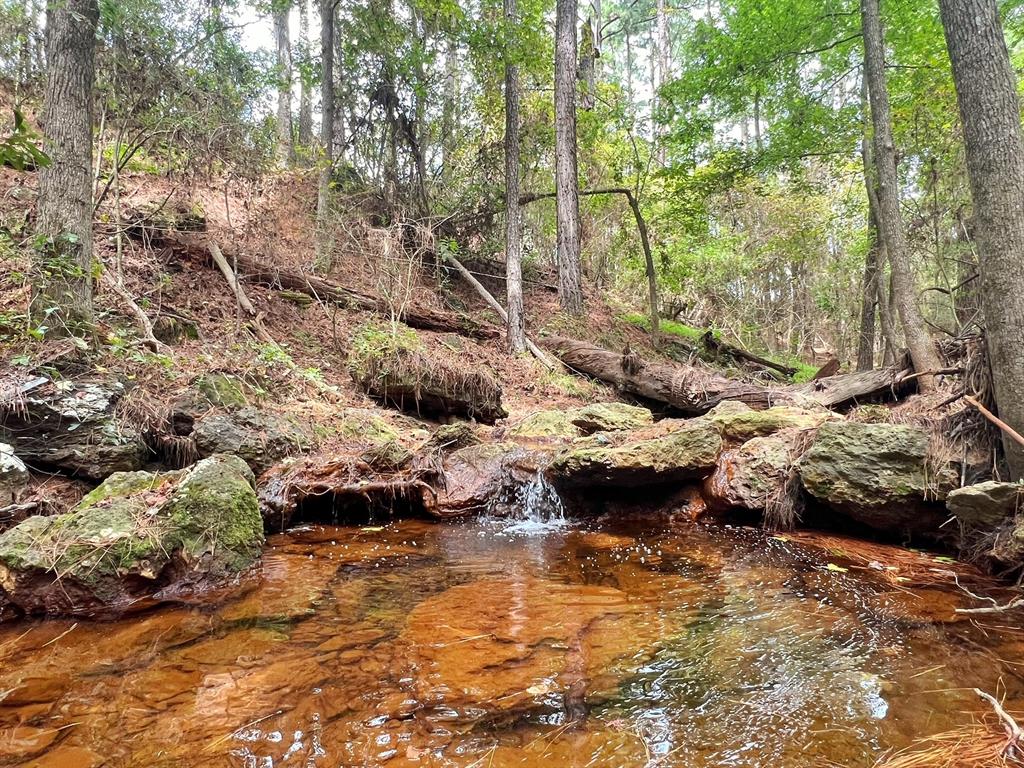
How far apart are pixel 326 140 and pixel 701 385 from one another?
9.35m

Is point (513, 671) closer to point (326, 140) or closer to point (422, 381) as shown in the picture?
point (422, 381)

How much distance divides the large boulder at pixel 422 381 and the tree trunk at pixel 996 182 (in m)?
5.89

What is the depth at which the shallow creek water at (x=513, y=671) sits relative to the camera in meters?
2.19

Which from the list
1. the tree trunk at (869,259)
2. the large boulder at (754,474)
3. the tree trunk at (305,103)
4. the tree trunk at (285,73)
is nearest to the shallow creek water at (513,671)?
the large boulder at (754,474)

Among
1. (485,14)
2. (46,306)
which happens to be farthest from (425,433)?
(485,14)

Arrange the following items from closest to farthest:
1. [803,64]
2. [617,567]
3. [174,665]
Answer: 1. [174,665]
2. [617,567]
3. [803,64]

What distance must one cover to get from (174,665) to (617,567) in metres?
2.99

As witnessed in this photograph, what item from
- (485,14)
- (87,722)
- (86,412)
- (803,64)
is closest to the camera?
(87,722)

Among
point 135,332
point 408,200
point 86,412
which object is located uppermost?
point 408,200

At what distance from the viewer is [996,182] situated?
3865 mm

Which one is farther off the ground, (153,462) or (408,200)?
(408,200)

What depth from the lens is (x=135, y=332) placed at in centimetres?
698

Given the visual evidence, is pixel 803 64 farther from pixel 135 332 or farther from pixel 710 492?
pixel 135 332

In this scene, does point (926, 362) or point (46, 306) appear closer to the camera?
point (46, 306)
